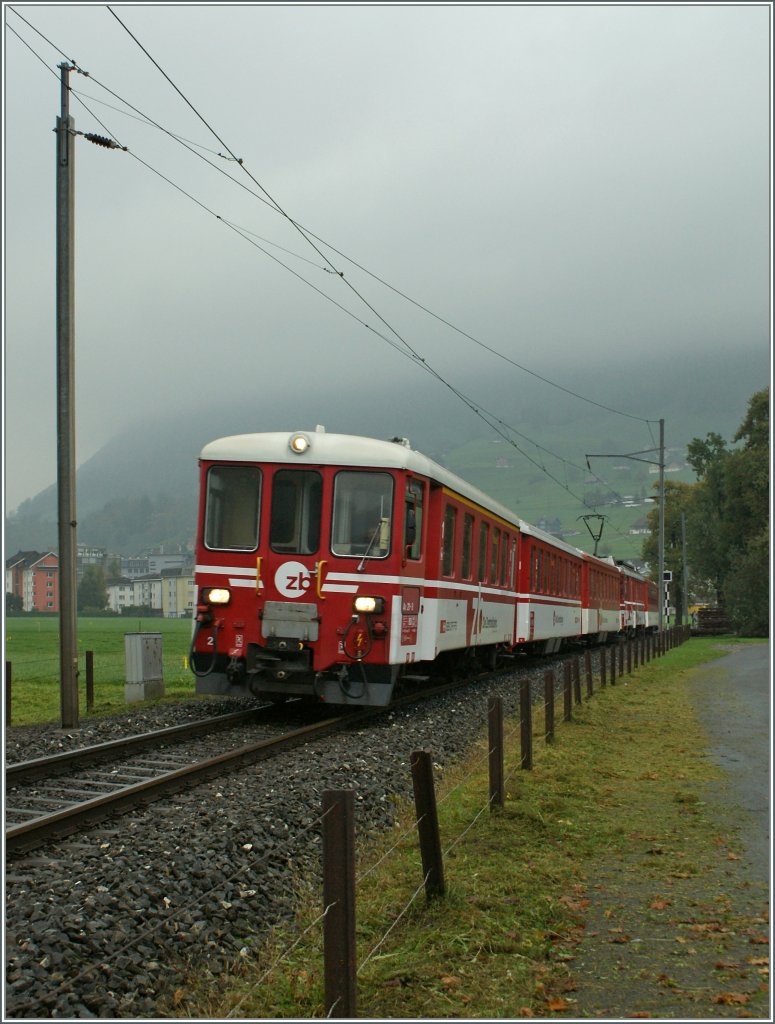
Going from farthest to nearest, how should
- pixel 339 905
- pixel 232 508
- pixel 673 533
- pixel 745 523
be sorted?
pixel 673 533 → pixel 745 523 → pixel 232 508 → pixel 339 905

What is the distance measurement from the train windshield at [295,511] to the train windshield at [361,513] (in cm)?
25

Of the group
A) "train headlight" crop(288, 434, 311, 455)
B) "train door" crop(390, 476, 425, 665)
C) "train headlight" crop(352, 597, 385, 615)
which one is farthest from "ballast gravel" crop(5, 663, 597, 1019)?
"train headlight" crop(288, 434, 311, 455)

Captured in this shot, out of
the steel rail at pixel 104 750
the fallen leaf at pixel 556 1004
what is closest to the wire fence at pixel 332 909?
the fallen leaf at pixel 556 1004

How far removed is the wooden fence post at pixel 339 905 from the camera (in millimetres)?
4609

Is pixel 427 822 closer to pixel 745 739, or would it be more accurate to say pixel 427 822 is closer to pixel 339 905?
pixel 339 905

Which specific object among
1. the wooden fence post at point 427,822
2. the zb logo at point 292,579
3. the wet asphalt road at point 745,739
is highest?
the zb logo at point 292,579

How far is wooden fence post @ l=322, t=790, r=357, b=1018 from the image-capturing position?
4609 mm

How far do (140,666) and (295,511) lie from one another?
5.88m

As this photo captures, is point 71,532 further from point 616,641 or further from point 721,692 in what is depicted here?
point 616,641

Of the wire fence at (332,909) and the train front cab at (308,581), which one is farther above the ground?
the train front cab at (308,581)

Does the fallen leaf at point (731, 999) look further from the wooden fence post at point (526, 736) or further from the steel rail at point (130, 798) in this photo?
the wooden fence post at point (526, 736)

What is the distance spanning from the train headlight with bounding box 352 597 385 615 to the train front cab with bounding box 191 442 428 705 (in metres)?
0.01

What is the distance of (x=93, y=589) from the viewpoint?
158125 millimetres

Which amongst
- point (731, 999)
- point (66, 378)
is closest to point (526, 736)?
point (731, 999)
